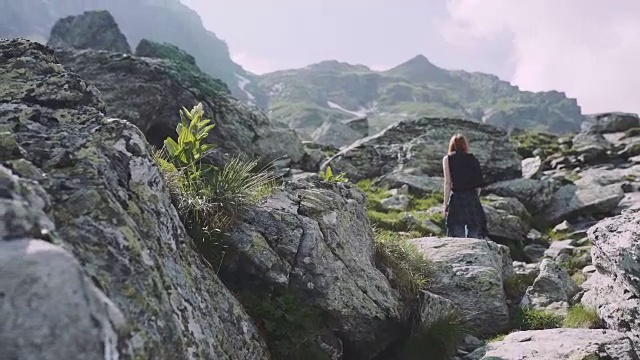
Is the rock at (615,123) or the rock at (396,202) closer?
the rock at (396,202)

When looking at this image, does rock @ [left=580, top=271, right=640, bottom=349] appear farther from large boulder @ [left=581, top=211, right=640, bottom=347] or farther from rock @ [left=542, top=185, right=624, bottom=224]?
rock @ [left=542, top=185, right=624, bottom=224]

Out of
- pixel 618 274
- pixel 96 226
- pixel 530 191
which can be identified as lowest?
pixel 96 226

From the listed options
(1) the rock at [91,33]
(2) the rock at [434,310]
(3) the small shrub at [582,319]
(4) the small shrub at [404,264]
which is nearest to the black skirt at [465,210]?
(4) the small shrub at [404,264]

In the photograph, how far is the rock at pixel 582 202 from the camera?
18672 millimetres

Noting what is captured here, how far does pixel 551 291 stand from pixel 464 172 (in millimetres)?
4296

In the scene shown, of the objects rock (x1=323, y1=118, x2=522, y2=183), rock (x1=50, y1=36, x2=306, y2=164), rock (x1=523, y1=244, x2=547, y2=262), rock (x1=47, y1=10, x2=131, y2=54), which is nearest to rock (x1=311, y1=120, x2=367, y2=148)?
rock (x1=323, y1=118, x2=522, y2=183)

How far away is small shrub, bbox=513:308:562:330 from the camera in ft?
30.2

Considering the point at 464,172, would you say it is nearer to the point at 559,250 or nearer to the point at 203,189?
the point at 559,250

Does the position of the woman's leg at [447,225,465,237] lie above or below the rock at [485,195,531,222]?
below

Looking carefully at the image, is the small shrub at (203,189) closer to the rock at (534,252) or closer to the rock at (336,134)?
the rock at (534,252)

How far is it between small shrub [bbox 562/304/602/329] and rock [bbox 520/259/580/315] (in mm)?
533

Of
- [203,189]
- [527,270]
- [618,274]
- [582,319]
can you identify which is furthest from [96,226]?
[527,270]

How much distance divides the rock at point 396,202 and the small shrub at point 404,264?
25.5 ft

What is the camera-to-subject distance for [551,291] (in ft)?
33.7
